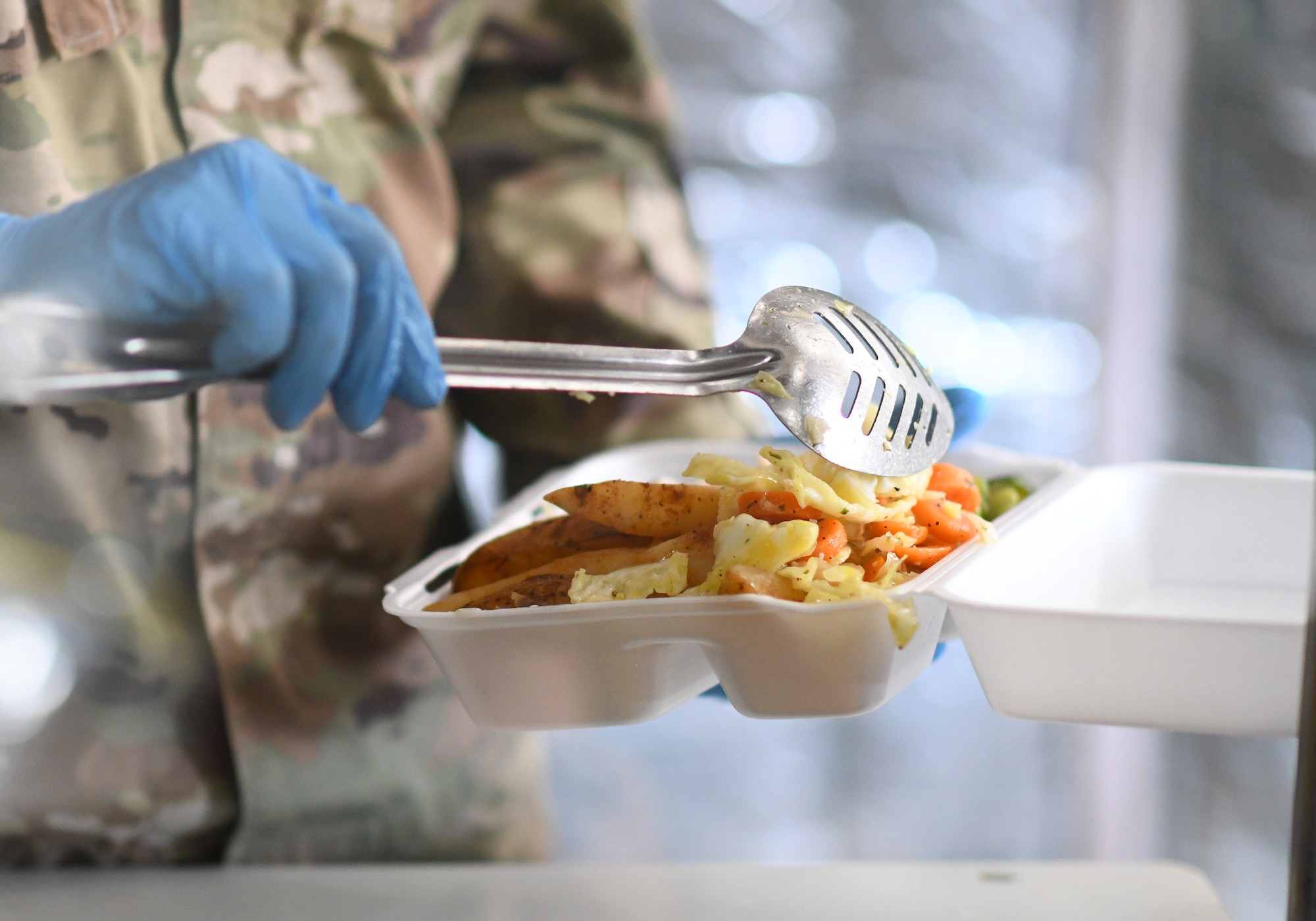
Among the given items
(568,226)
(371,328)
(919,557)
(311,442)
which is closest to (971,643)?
(919,557)

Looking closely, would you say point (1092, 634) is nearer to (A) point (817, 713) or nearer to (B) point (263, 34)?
(A) point (817, 713)

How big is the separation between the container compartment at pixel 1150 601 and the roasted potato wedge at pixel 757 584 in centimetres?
8

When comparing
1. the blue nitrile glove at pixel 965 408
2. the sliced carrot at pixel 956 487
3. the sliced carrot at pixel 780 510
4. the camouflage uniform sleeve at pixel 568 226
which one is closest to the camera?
the sliced carrot at pixel 780 510

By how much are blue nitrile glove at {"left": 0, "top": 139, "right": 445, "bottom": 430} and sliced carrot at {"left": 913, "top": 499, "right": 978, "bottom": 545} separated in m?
0.31

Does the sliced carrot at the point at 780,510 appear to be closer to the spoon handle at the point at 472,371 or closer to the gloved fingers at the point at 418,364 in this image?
the spoon handle at the point at 472,371

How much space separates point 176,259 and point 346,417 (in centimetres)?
14

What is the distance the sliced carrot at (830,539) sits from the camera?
0.55 meters

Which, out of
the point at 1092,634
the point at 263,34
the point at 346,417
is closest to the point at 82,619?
the point at 346,417

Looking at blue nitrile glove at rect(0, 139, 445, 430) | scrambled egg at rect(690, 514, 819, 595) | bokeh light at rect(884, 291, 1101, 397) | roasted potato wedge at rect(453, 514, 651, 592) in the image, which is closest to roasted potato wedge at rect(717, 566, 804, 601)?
scrambled egg at rect(690, 514, 819, 595)

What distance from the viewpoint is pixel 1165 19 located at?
1863mm

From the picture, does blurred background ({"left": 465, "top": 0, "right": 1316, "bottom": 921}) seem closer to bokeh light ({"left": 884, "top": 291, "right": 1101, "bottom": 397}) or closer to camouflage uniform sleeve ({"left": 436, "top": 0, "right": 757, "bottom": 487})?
bokeh light ({"left": 884, "top": 291, "right": 1101, "bottom": 397})

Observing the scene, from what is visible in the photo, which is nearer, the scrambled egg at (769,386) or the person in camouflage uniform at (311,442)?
the scrambled egg at (769,386)

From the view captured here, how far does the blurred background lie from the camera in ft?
5.90

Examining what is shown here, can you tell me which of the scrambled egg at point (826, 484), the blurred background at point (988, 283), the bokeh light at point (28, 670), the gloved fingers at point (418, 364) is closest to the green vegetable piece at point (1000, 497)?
the scrambled egg at point (826, 484)
